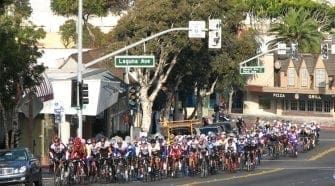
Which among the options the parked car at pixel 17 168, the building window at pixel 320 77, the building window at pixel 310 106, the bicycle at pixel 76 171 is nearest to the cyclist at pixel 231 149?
the bicycle at pixel 76 171

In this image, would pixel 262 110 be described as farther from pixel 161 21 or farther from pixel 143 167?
pixel 143 167

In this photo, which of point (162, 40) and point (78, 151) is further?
point (162, 40)

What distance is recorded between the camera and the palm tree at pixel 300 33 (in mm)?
95562

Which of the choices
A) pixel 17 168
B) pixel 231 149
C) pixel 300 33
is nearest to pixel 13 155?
pixel 17 168

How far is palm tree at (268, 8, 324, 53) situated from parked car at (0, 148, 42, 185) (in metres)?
70.4

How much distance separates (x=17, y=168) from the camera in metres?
26.6

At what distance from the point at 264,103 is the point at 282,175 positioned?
5827cm

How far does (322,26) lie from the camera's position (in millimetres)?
112062

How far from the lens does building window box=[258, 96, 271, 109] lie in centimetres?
9300

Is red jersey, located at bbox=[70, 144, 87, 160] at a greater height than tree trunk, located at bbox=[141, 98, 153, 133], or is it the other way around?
tree trunk, located at bbox=[141, 98, 153, 133]

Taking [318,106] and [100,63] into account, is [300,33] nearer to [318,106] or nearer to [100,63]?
[318,106]

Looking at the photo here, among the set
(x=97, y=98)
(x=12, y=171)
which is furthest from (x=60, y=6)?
(x=12, y=171)

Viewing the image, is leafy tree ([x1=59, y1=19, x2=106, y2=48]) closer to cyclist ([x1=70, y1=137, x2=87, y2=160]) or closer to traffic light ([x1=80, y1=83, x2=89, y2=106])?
traffic light ([x1=80, y1=83, x2=89, y2=106])

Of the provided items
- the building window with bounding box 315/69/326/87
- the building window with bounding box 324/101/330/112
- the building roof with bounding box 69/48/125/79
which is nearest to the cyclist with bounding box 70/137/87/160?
the building roof with bounding box 69/48/125/79
